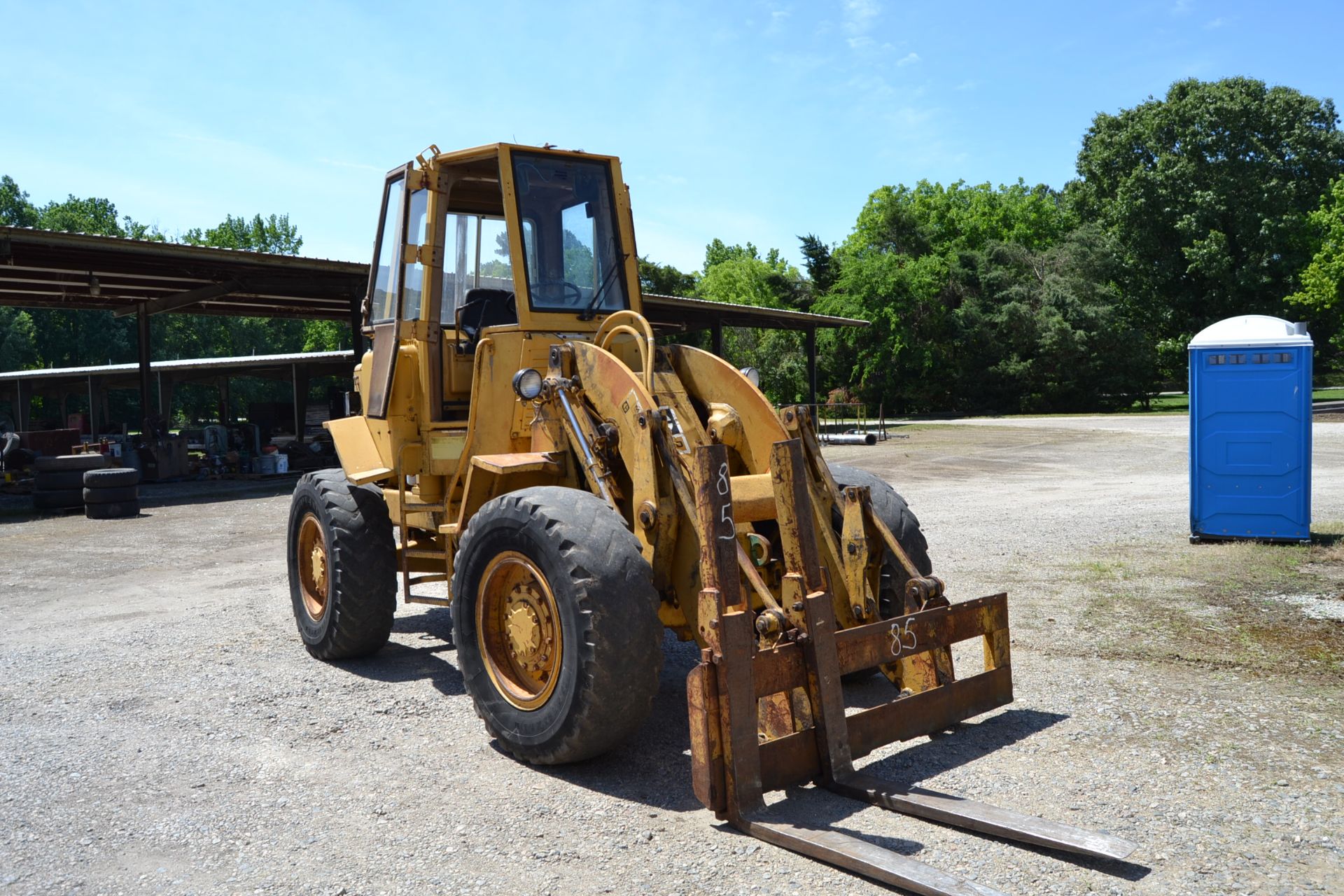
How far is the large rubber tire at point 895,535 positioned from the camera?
5.36 m

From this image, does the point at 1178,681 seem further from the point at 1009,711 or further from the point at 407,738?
the point at 407,738

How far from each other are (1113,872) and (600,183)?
185 inches

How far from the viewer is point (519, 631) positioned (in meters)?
4.90

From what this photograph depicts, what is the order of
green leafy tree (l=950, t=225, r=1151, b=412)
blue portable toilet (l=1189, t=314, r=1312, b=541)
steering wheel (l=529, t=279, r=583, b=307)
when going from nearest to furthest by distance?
steering wheel (l=529, t=279, r=583, b=307) → blue portable toilet (l=1189, t=314, r=1312, b=541) → green leafy tree (l=950, t=225, r=1151, b=412)

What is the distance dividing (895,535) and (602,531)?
6.69 ft

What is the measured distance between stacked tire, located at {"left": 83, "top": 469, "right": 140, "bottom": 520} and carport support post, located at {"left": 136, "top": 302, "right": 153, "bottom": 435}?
6.62 metres

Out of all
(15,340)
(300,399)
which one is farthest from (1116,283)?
(15,340)

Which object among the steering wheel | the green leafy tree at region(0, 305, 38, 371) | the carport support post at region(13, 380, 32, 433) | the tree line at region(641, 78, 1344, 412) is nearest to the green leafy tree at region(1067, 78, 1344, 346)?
the tree line at region(641, 78, 1344, 412)

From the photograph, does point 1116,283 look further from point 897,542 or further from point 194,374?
point 897,542

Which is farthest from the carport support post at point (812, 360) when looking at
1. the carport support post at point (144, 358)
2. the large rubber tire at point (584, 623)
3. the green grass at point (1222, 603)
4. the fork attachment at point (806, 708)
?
the large rubber tire at point (584, 623)

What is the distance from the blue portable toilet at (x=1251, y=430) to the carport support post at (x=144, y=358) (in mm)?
21198

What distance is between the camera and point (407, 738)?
5.36m

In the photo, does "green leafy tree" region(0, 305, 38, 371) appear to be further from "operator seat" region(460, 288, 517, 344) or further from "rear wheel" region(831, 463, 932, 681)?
"rear wheel" region(831, 463, 932, 681)

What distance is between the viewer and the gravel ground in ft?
12.2
